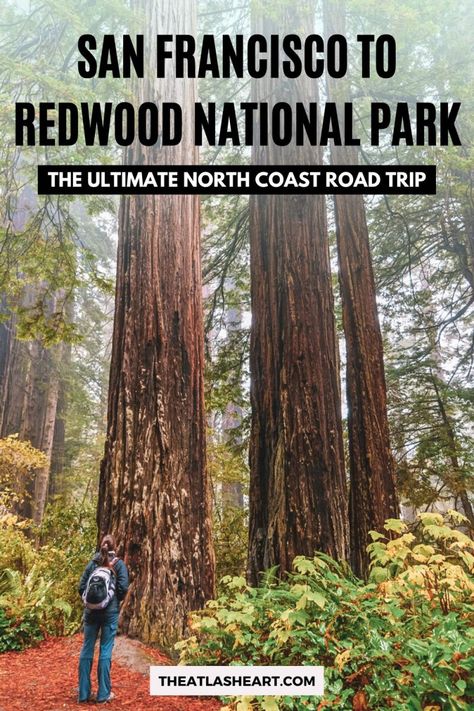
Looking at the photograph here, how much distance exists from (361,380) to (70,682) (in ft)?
17.5

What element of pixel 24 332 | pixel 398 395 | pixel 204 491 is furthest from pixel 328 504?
pixel 398 395

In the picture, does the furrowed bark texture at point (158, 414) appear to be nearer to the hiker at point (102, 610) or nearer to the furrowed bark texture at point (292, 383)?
the hiker at point (102, 610)

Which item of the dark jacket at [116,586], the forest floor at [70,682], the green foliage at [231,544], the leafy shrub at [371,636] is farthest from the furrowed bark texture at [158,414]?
the green foliage at [231,544]

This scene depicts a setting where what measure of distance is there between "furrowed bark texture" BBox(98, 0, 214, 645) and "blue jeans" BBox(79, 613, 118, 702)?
2.11 ft

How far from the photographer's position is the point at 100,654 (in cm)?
390

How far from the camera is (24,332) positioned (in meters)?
7.74

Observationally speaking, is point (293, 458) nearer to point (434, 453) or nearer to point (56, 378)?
point (434, 453)

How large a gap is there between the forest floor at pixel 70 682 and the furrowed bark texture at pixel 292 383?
2.09 meters

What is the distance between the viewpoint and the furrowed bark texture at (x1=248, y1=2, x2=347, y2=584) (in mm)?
6082

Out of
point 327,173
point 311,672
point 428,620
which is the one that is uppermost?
point 327,173

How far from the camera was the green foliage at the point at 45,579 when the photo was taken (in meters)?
5.55

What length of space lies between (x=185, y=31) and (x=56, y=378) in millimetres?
11048

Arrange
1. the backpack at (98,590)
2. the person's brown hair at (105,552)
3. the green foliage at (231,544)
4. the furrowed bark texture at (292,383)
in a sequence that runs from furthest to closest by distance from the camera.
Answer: the green foliage at (231,544) → the furrowed bark texture at (292,383) → the person's brown hair at (105,552) → the backpack at (98,590)

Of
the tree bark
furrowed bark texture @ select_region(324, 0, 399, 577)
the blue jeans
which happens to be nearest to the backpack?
the blue jeans
